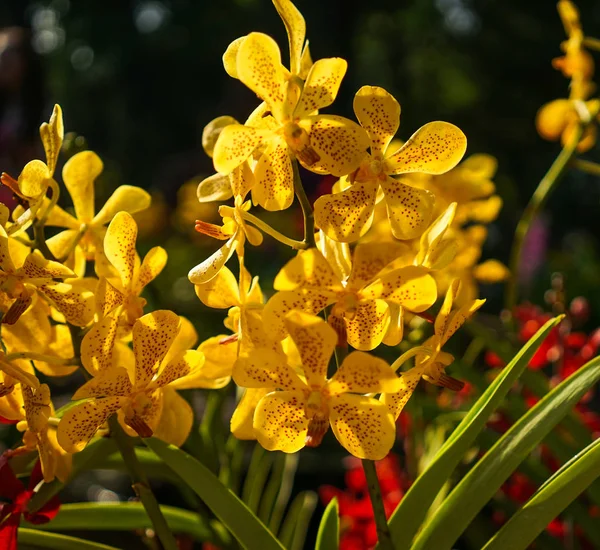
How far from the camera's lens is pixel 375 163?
1.71 ft

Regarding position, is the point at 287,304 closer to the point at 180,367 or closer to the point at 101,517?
the point at 180,367

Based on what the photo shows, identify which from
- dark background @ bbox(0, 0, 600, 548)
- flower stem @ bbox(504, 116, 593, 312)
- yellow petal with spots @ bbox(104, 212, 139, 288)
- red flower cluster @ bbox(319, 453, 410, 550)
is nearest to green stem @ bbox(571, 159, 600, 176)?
flower stem @ bbox(504, 116, 593, 312)

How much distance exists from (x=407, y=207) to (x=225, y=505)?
0.74ft

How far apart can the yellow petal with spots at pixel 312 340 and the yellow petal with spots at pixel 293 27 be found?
0.16 metres

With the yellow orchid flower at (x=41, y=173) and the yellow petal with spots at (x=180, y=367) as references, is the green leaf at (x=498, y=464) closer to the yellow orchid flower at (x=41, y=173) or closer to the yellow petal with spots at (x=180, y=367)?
the yellow petal with spots at (x=180, y=367)

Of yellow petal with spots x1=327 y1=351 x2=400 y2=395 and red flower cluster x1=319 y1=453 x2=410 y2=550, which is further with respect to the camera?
red flower cluster x1=319 y1=453 x2=410 y2=550

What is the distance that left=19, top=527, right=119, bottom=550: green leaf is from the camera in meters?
0.59

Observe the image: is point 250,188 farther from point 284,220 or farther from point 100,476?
point 284,220

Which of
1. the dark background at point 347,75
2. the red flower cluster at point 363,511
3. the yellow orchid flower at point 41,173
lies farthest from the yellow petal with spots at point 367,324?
the dark background at point 347,75

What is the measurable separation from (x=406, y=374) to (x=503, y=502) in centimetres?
41

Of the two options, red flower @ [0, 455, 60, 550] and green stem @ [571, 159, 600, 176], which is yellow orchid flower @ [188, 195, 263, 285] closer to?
red flower @ [0, 455, 60, 550]

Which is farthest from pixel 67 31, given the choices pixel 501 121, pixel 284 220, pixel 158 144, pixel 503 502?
pixel 503 502

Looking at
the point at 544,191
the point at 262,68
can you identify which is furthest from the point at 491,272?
the point at 262,68

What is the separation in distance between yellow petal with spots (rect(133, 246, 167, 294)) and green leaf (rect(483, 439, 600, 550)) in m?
0.29
